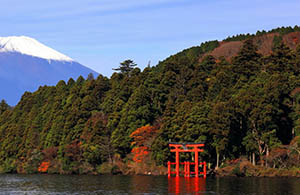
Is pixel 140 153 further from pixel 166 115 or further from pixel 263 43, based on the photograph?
pixel 263 43

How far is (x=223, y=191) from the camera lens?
4916cm

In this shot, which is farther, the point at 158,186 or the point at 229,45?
the point at 229,45

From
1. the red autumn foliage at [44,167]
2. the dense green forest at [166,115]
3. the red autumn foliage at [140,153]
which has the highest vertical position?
the dense green forest at [166,115]

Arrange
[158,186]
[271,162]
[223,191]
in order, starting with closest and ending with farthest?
[223,191] → [158,186] → [271,162]

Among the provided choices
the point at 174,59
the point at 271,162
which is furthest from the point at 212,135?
the point at 174,59

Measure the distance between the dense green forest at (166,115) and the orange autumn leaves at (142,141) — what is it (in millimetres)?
312

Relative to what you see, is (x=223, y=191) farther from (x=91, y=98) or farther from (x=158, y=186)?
(x=91, y=98)

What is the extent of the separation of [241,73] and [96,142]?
26.7m

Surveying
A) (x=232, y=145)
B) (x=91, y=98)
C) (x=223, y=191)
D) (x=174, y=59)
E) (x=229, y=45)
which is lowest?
(x=223, y=191)

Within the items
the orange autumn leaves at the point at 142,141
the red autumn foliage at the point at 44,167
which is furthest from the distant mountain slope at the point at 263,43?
the red autumn foliage at the point at 44,167

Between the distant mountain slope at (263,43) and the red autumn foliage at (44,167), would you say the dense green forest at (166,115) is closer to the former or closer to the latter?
the red autumn foliage at (44,167)

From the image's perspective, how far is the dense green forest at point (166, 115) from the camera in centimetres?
7256

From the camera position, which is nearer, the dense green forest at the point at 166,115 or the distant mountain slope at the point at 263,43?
the dense green forest at the point at 166,115

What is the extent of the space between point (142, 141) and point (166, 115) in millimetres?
5823
